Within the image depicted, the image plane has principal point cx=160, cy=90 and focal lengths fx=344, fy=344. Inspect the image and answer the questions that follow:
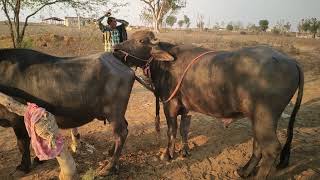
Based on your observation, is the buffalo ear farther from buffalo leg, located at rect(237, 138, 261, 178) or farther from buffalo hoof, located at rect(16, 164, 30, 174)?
buffalo hoof, located at rect(16, 164, 30, 174)

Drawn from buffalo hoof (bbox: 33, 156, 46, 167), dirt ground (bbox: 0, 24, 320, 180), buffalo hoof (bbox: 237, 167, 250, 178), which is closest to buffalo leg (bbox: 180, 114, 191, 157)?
dirt ground (bbox: 0, 24, 320, 180)

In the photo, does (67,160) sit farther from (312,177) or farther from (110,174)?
(312,177)

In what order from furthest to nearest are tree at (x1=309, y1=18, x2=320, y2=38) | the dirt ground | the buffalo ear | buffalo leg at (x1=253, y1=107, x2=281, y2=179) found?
tree at (x1=309, y1=18, x2=320, y2=38)
the buffalo ear
the dirt ground
buffalo leg at (x1=253, y1=107, x2=281, y2=179)

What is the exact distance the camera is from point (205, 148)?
19.3ft

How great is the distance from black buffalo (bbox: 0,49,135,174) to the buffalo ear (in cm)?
74

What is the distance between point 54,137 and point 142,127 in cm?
312

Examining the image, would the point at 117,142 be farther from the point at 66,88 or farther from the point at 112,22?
the point at 112,22

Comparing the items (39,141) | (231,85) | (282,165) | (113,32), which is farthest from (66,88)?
(113,32)

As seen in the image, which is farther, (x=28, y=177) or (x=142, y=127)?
(x=142, y=127)

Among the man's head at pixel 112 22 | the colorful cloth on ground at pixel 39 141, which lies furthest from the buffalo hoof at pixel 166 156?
the man's head at pixel 112 22

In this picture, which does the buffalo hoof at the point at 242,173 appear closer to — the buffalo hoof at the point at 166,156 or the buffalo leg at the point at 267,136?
the buffalo leg at the point at 267,136

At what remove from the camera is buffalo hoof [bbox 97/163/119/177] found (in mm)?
4875

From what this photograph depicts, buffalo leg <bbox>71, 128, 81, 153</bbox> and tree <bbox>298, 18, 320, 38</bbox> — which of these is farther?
tree <bbox>298, 18, 320, 38</bbox>

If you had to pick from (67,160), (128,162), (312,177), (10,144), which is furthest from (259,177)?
(10,144)
